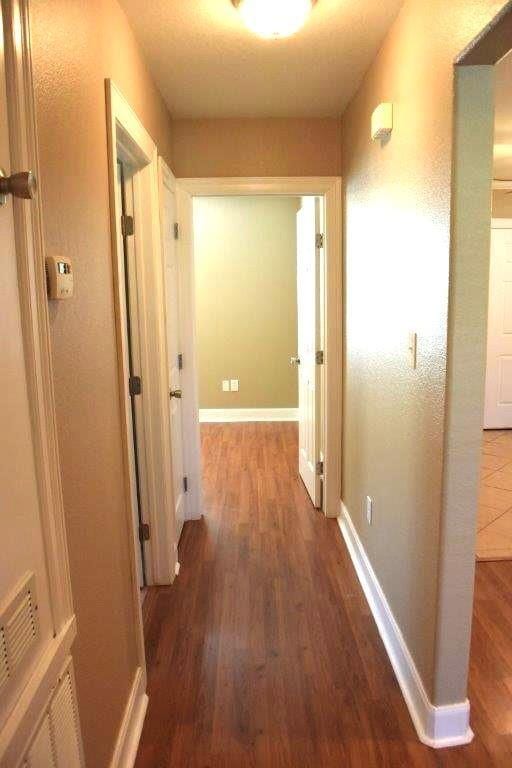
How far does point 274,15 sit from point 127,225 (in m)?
0.96

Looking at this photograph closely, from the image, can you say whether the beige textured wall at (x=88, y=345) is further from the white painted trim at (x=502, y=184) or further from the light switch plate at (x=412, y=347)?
the white painted trim at (x=502, y=184)

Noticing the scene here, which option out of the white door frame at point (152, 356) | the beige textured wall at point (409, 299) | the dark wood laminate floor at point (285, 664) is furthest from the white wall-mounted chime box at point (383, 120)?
the dark wood laminate floor at point (285, 664)

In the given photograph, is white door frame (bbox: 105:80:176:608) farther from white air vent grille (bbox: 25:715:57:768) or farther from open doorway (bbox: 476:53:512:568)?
open doorway (bbox: 476:53:512:568)

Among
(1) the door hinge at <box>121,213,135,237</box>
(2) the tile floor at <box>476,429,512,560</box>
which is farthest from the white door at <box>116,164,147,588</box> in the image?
(2) the tile floor at <box>476,429,512,560</box>

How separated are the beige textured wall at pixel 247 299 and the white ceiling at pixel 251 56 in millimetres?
2651

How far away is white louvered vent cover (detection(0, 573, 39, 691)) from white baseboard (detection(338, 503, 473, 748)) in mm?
1320

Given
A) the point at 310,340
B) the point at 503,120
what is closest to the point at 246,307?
the point at 310,340

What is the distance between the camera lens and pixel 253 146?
2861mm

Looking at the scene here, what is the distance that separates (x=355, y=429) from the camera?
2725 mm

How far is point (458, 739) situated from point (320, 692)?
0.46 metres

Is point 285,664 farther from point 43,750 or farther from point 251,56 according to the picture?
point 251,56

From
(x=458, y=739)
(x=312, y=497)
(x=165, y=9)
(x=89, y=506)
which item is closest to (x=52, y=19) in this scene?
(x=165, y=9)

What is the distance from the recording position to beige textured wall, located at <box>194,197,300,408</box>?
5422mm

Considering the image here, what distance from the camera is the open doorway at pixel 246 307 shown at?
17.8 ft
